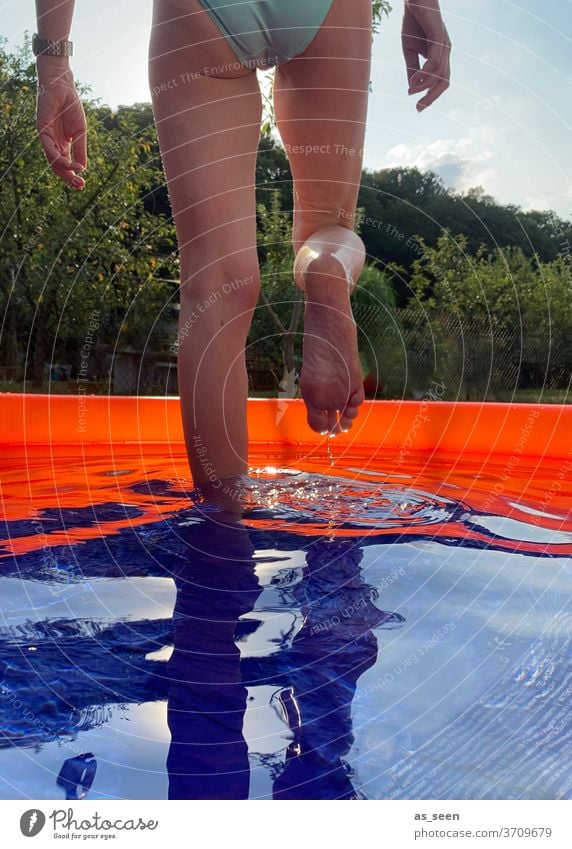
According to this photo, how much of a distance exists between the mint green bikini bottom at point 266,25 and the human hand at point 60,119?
0.35 meters

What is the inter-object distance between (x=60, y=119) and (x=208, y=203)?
0.41 m

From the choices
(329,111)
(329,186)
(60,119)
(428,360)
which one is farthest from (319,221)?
(428,360)

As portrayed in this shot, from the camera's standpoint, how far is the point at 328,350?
118cm

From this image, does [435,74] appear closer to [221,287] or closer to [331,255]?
[331,255]

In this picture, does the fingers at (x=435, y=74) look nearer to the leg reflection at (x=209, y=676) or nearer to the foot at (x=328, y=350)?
the foot at (x=328, y=350)

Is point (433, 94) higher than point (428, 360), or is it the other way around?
point (433, 94)

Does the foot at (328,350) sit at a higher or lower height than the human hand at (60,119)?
lower

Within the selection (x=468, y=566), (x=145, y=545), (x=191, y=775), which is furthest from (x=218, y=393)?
(x=191, y=775)

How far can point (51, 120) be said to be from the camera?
1.40 metres

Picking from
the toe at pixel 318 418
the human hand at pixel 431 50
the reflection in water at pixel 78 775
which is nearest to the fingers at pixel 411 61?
the human hand at pixel 431 50

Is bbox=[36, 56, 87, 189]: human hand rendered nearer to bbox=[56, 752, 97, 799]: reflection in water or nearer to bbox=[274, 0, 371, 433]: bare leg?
bbox=[274, 0, 371, 433]: bare leg

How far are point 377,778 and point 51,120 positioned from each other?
125cm

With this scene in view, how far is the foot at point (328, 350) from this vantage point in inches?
46.1
